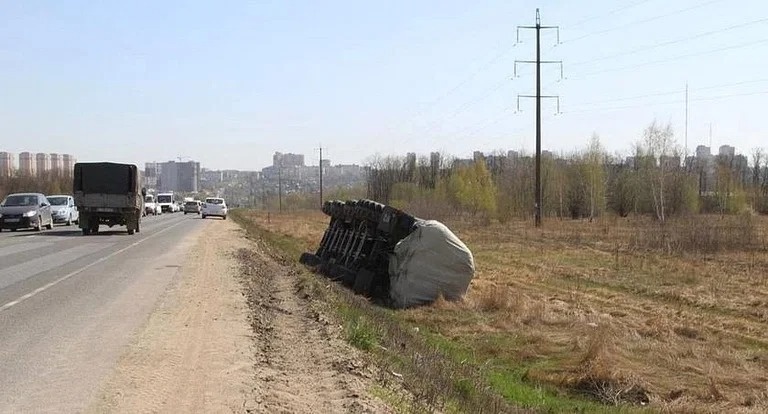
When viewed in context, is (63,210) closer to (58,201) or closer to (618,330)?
(58,201)

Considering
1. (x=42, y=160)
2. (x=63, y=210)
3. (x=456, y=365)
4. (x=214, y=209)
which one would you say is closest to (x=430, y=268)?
(x=456, y=365)

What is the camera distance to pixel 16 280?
55.7ft

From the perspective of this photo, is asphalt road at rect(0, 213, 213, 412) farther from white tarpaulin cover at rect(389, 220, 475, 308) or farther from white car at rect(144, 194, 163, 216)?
white car at rect(144, 194, 163, 216)

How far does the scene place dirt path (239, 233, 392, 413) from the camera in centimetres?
760

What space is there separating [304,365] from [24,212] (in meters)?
32.8

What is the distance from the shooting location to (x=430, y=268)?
1880 cm

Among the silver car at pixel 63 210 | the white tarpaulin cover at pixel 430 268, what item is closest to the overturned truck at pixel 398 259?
the white tarpaulin cover at pixel 430 268

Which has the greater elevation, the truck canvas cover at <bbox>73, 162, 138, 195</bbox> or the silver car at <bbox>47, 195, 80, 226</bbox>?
the truck canvas cover at <bbox>73, 162, 138, 195</bbox>

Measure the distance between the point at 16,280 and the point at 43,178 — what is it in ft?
359

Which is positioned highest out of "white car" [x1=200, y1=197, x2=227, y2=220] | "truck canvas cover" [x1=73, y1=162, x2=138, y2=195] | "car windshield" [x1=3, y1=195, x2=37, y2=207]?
"truck canvas cover" [x1=73, y1=162, x2=138, y2=195]

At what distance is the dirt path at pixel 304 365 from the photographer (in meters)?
7.60

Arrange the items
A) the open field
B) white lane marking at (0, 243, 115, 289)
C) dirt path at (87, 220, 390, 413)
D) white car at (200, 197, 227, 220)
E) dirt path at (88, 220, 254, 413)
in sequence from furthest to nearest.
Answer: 1. white car at (200, 197, 227, 220)
2. white lane marking at (0, 243, 115, 289)
3. the open field
4. dirt path at (87, 220, 390, 413)
5. dirt path at (88, 220, 254, 413)

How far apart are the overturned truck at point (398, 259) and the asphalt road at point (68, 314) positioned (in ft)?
14.8

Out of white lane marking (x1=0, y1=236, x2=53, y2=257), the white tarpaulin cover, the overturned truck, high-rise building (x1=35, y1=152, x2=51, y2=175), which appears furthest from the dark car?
high-rise building (x1=35, y1=152, x2=51, y2=175)
